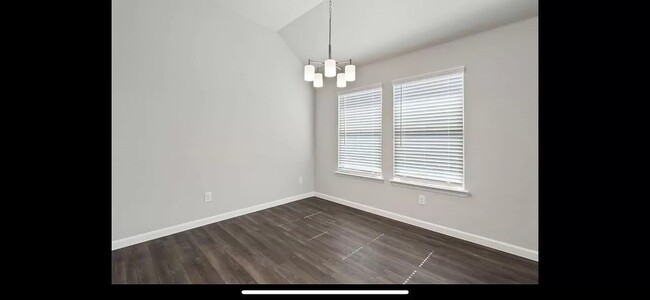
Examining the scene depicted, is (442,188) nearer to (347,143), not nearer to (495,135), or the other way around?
(495,135)

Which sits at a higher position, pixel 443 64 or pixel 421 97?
pixel 443 64

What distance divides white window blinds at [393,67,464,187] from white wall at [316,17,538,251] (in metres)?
0.10

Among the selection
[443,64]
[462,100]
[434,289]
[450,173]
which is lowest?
[434,289]

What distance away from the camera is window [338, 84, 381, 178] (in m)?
3.27

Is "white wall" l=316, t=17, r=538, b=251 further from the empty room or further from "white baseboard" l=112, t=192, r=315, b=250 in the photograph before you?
"white baseboard" l=112, t=192, r=315, b=250

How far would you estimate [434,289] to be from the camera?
5.29ft

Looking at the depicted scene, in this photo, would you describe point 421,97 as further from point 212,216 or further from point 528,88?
point 212,216

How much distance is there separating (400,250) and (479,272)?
24.7 inches

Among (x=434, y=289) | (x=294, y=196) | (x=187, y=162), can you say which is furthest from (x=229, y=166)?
(x=434, y=289)

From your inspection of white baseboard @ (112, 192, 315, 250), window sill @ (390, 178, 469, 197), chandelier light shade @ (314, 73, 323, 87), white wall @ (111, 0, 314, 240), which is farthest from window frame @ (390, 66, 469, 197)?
white baseboard @ (112, 192, 315, 250)

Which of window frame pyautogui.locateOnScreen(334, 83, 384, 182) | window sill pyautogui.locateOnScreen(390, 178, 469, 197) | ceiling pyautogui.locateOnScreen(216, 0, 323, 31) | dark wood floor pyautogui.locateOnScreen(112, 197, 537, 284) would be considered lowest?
dark wood floor pyautogui.locateOnScreen(112, 197, 537, 284)

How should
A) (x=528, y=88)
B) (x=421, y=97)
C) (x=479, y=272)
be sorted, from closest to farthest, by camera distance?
1. (x=479, y=272)
2. (x=528, y=88)
3. (x=421, y=97)

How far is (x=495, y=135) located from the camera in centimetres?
222

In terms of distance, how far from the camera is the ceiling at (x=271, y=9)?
2814mm
